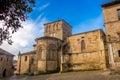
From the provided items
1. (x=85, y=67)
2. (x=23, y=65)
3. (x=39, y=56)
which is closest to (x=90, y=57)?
(x=85, y=67)

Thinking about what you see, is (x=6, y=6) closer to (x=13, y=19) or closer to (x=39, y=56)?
(x=13, y=19)

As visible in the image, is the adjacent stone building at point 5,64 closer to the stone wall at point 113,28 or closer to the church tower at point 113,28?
the church tower at point 113,28

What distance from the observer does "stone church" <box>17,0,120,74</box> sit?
23562 mm

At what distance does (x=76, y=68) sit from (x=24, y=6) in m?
23.0

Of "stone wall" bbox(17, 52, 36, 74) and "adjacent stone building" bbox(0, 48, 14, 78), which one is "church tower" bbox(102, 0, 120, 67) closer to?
"stone wall" bbox(17, 52, 36, 74)

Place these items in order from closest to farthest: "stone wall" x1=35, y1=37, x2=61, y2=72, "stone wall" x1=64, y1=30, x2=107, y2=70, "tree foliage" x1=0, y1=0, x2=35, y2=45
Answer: "tree foliage" x1=0, y1=0, x2=35, y2=45
"stone wall" x1=64, y1=30, x2=107, y2=70
"stone wall" x1=35, y1=37, x2=61, y2=72

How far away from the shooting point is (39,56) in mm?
32812

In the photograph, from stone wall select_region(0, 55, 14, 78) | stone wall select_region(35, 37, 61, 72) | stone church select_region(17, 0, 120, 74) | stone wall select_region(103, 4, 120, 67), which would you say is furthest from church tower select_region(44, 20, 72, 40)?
stone wall select_region(103, 4, 120, 67)

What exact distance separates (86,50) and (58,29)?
2084cm

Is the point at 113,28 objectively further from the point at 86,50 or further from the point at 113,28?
the point at 86,50

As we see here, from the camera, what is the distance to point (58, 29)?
1919 inches

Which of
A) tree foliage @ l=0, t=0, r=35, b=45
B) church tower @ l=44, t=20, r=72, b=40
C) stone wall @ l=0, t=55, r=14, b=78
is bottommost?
stone wall @ l=0, t=55, r=14, b=78

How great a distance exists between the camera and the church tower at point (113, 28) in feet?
73.3

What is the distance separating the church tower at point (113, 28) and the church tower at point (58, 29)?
23706 mm
